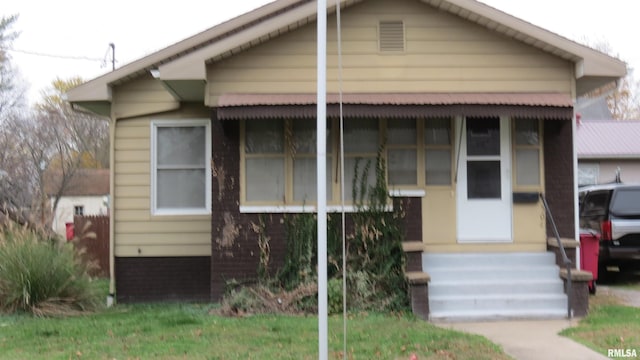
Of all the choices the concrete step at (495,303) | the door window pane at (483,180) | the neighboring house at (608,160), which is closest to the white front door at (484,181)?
the door window pane at (483,180)

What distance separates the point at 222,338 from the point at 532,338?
3.54 m

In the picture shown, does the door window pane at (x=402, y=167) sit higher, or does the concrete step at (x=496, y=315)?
the door window pane at (x=402, y=167)

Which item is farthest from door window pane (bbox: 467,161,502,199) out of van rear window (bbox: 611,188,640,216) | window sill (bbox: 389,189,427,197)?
van rear window (bbox: 611,188,640,216)

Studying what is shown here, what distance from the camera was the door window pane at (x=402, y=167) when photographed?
916 centimetres

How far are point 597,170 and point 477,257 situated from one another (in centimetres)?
1360

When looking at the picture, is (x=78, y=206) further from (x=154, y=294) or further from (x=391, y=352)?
(x=391, y=352)

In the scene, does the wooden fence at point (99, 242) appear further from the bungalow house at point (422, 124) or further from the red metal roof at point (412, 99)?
the red metal roof at point (412, 99)

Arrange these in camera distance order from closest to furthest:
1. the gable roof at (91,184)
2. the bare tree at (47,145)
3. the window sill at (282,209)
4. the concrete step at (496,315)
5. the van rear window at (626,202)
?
the concrete step at (496,315) → the window sill at (282,209) → the van rear window at (626,202) → the bare tree at (47,145) → the gable roof at (91,184)

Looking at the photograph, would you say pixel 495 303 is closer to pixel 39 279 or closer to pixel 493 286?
pixel 493 286

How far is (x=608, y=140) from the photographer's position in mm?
21266

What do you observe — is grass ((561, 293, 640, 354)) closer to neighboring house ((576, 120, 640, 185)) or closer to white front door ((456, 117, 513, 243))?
white front door ((456, 117, 513, 243))

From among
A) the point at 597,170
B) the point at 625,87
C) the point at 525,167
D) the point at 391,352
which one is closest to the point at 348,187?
the point at 525,167

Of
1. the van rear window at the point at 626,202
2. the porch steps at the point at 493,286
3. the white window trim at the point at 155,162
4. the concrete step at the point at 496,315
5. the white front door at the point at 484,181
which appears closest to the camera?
the concrete step at the point at 496,315

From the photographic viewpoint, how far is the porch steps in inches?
312
